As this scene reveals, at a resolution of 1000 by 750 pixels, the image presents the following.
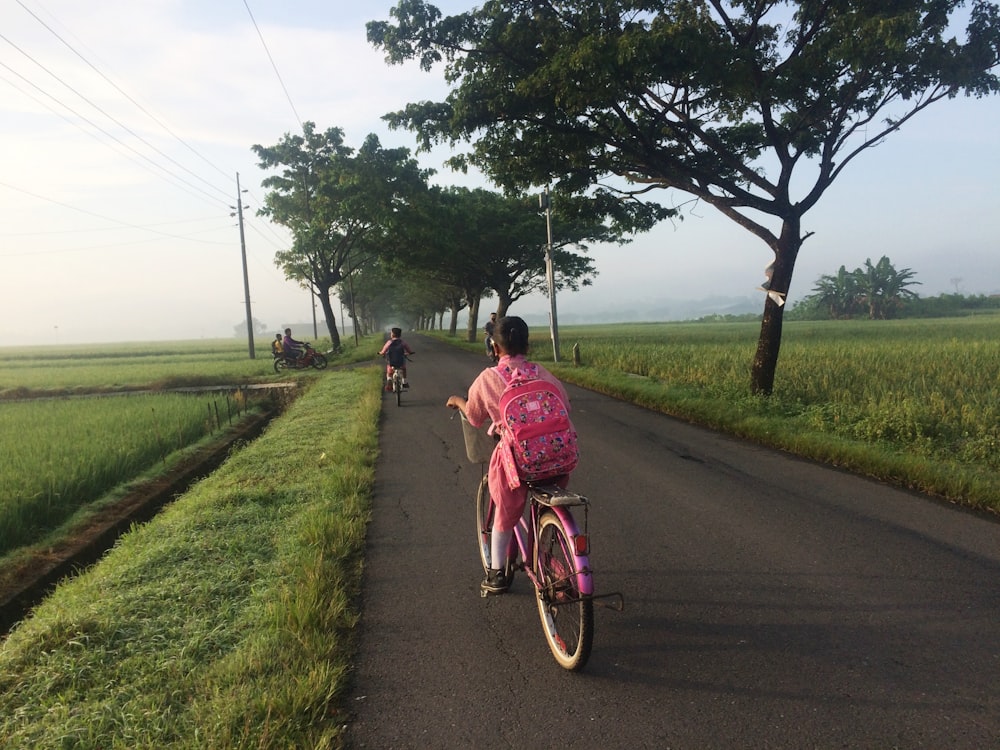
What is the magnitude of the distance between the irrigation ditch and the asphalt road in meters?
3.27

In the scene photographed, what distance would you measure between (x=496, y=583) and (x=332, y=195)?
27.2m

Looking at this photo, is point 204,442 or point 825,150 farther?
point 204,442

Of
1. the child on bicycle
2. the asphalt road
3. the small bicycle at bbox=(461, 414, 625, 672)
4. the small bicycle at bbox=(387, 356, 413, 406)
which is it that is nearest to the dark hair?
the child on bicycle

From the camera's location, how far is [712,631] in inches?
130

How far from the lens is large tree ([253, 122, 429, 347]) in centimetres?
2681

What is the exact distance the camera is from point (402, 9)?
1009cm

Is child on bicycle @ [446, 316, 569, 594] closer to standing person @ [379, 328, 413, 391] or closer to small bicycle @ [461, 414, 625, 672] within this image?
small bicycle @ [461, 414, 625, 672]

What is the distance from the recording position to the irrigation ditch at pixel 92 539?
5.38 metres

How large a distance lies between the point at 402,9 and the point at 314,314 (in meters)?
53.5

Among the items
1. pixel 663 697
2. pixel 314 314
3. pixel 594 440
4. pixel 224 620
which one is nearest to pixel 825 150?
pixel 594 440

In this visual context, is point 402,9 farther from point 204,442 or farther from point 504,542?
point 504,542

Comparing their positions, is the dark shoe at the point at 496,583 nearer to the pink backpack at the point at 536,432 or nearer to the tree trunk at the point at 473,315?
the pink backpack at the point at 536,432

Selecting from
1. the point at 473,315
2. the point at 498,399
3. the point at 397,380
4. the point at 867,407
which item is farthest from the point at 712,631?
the point at 473,315

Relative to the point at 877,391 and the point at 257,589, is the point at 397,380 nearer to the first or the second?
the point at 257,589
